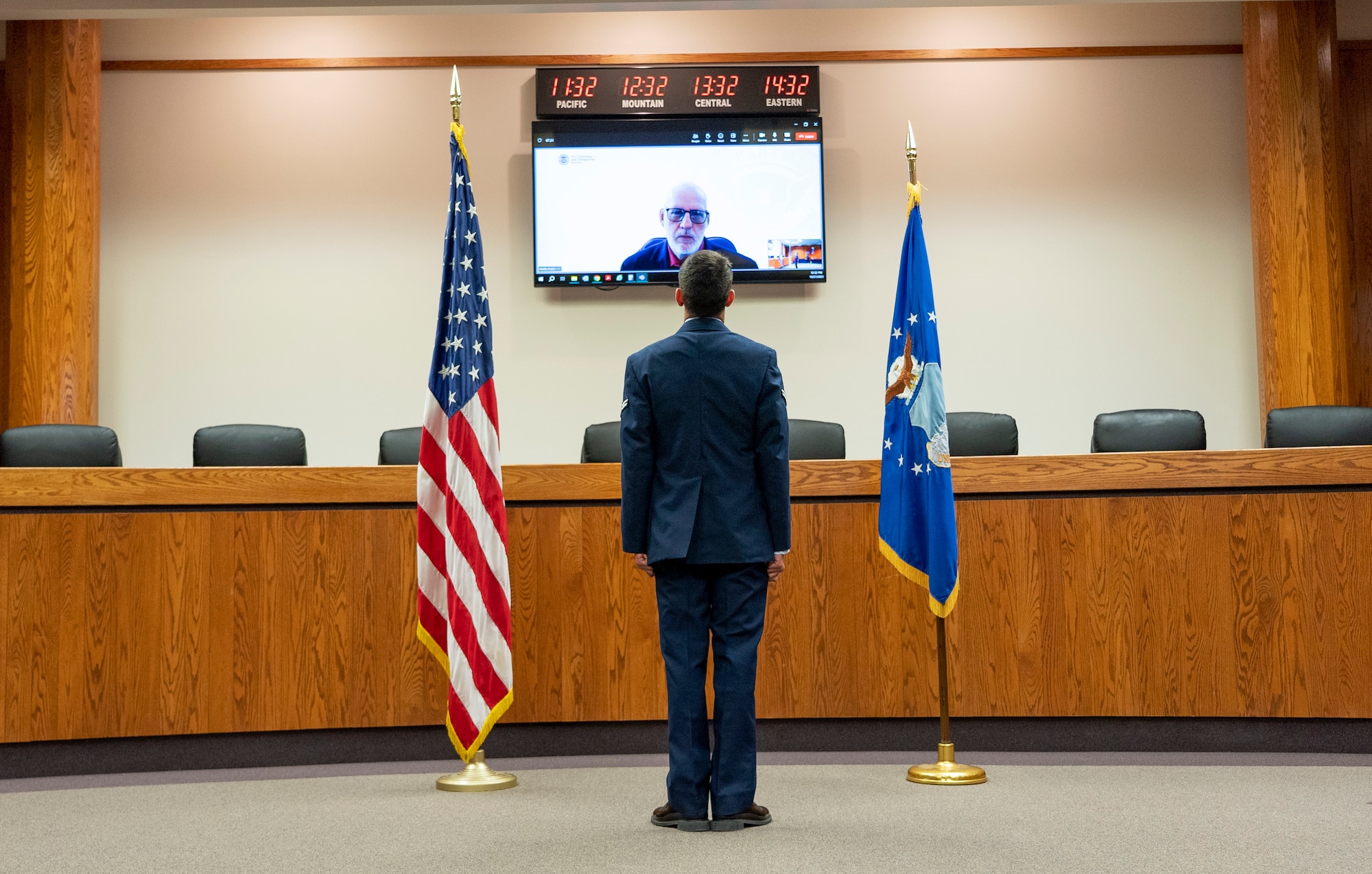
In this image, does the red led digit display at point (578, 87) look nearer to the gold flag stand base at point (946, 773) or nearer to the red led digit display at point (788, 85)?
the red led digit display at point (788, 85)

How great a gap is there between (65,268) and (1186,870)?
621 centimetres

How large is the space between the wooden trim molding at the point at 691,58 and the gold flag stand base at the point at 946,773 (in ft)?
14.9

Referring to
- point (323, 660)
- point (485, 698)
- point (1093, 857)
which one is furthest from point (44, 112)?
point (1093, 857)

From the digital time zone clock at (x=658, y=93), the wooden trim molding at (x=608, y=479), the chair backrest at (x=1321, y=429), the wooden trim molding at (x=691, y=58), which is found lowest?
the wooden trim molding at (x=608, y=479)

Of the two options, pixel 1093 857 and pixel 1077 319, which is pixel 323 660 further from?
pixel 1077 319

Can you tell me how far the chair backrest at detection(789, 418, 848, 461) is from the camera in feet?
15.6

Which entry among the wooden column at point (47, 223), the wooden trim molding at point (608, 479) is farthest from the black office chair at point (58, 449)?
the wooden column at point (47, 223)

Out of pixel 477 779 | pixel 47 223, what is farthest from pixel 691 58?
pixel 477 779

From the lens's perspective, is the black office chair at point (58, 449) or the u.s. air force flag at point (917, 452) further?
the black office chair at point (58, 449)

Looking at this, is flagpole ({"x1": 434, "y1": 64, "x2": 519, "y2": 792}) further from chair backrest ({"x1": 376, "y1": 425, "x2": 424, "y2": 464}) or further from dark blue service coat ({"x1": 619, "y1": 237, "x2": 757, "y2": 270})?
dark blue service coat ({"x1": 619, "y1": 237, "x2": 757, "y2": 270})

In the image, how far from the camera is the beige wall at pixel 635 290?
22.7 ft

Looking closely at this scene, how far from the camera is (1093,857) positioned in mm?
2793

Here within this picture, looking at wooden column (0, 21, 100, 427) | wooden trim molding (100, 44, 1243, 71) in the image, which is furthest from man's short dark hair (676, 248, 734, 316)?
wooden column (0, 21, 100, 427)

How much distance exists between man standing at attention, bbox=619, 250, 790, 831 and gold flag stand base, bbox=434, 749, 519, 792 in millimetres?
751
